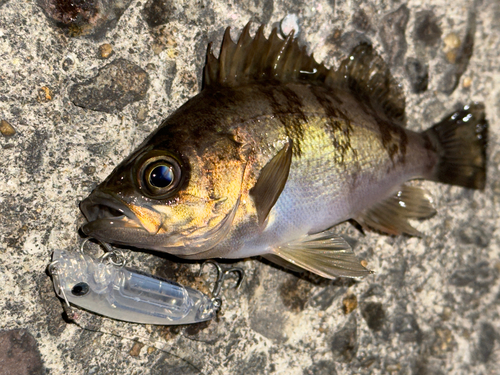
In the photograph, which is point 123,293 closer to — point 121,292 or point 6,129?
point 121,292

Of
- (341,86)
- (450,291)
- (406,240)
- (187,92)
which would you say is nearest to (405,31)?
(341,86)

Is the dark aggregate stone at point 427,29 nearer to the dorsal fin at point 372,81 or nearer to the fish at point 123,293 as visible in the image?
the dorsal fin at point 372,81

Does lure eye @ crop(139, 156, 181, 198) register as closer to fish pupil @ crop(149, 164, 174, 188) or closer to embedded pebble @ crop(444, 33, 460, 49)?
fish pupil @ crop(149, 164, 174, 188)

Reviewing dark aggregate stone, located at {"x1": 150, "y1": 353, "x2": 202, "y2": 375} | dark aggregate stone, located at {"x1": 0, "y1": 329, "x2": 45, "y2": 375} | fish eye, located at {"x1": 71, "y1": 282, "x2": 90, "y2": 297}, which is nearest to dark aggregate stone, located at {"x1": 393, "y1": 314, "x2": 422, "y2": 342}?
dark aggregate stone, located at {"x1": 150, "y1": 353, "x2": 202, "y2": 375}

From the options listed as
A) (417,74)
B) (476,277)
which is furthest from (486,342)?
(417,74)

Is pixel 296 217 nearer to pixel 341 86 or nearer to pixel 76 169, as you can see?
pixel 341 86

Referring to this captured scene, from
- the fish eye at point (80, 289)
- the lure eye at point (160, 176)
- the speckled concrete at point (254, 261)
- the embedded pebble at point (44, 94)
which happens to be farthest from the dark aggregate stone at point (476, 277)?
the embedded pebble at point (44, 94)
